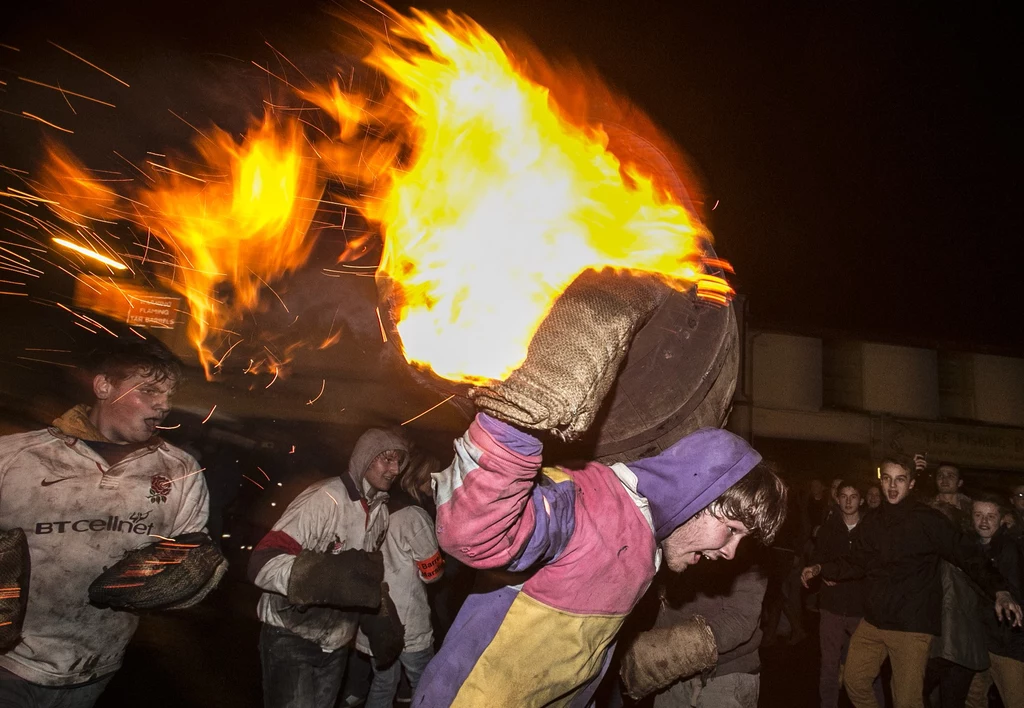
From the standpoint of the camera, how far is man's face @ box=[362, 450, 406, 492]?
4527 mm

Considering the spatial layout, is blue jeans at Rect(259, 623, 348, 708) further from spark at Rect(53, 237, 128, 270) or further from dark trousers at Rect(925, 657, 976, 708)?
spark at Rect(53, 237, 128, 270)

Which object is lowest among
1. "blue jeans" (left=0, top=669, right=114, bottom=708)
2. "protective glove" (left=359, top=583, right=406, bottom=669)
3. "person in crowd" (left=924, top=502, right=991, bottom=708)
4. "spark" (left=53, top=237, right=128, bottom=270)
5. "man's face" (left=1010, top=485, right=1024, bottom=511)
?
"blue jeans" (left=0, top=669, right=114, bottom=708)

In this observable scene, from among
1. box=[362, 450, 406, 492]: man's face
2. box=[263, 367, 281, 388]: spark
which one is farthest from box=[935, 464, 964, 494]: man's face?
box=[263, 367, 281, 388]: spark

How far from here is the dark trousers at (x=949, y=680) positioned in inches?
198

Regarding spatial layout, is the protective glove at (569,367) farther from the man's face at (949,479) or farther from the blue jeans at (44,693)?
the man's face at (949,479)

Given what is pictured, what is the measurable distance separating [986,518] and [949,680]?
1542mm

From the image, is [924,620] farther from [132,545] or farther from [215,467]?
[215,467]

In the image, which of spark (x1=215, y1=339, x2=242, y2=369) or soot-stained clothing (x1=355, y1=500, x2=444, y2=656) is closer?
soot-stained clothing (x1=355, y1=500, x2=444, y2=656)

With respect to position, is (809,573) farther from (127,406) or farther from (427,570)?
(127,406)

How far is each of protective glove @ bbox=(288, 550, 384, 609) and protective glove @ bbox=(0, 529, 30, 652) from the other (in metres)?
1.31

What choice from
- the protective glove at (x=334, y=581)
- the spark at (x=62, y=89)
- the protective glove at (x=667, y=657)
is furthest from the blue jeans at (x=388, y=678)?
the spark at (x=62, y=89)

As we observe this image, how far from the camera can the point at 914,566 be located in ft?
16.9

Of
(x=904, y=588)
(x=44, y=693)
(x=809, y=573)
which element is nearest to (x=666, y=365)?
(x=44, y=693)

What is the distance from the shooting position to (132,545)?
3.38 metres
